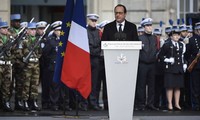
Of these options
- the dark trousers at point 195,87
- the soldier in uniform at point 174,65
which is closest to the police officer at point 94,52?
the soldier in uniform at point 174,65

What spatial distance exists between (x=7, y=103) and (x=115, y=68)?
16.7 ft

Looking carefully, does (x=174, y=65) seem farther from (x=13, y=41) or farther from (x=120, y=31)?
(x=120, y=31)

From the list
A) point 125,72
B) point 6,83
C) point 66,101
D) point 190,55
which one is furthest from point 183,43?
point 125,72

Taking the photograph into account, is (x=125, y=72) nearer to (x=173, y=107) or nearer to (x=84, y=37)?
(x=84, y=37)

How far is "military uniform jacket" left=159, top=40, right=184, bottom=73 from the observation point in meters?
18.5

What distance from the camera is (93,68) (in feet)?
60.8

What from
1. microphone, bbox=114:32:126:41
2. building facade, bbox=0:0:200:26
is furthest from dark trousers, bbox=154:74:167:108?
microphone, bbox=114:32:126:41

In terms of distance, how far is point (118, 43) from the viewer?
13.2 meters

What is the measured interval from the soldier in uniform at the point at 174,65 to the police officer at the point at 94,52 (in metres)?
1.49

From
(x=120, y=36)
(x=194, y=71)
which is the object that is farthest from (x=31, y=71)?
(x=120, y=36)

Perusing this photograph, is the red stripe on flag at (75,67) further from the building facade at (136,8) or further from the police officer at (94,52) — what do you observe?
the building facade at (136,8)

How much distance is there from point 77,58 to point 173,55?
3.39m

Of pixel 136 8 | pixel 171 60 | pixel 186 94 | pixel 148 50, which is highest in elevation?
pixel 136 8

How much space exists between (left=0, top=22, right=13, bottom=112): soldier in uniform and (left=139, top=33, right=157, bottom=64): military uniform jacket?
312cm
